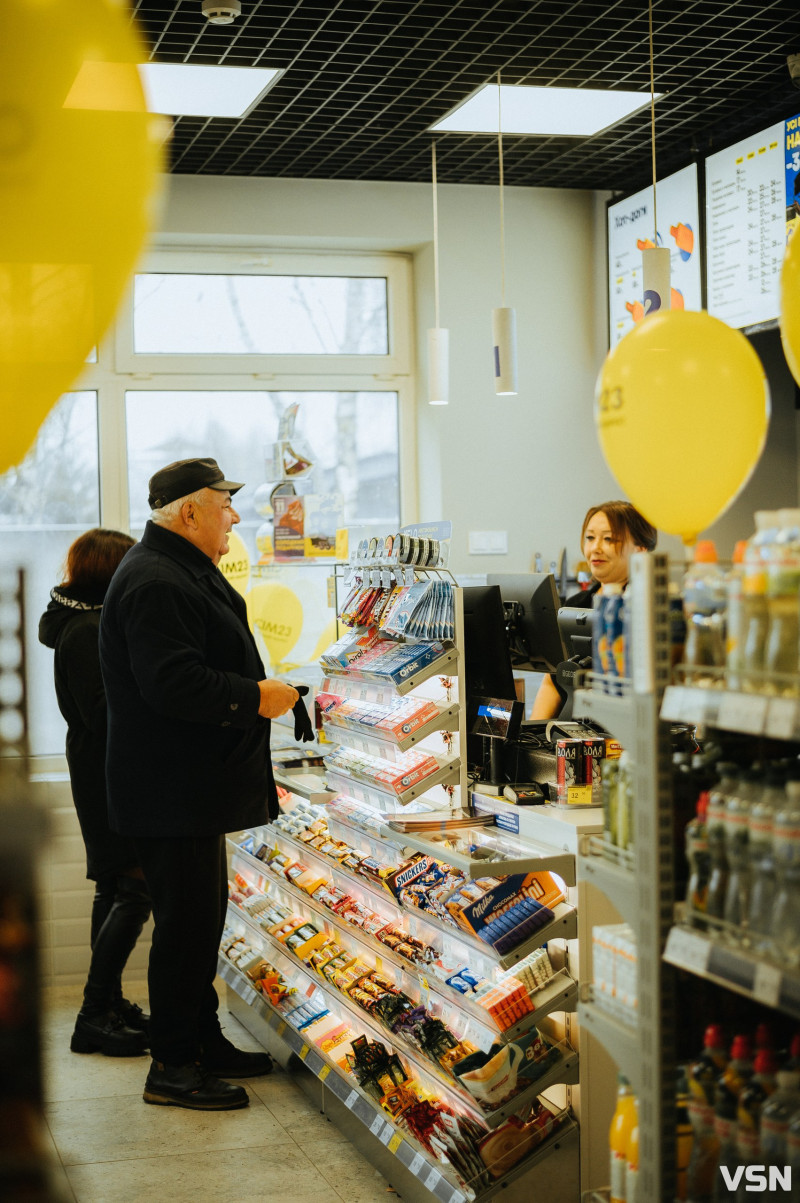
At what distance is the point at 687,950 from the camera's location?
1.93 m

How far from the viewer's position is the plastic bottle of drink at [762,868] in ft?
5.97

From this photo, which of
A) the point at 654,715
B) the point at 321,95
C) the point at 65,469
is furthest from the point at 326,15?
the point at 654,715

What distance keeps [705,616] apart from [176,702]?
6.89ft

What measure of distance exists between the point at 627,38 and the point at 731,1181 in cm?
410

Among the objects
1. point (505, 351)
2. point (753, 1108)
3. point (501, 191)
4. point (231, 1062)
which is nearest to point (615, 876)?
point (753, 1108)

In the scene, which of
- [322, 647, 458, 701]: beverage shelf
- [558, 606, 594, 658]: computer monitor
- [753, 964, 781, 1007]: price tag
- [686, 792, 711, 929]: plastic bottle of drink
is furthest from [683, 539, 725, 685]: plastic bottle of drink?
[558, 606, 594, 658]: computer monitor

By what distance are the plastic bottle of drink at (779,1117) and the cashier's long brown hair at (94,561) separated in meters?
3.31

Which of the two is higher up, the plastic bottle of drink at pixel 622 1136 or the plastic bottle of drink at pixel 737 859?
the plastic bottle of drink at pixel 737 859

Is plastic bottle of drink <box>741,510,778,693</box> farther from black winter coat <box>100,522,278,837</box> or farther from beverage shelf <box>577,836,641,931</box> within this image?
black winter coat <box>100,522,278,837</box>

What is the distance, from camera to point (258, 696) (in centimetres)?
383

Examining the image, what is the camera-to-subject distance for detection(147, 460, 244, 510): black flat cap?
399 cm

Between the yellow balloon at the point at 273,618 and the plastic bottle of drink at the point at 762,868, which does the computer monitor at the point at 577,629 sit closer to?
the plastic bottle of drink at the point at 762,868

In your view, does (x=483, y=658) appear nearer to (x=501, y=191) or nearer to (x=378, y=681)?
(x=378, y=681)

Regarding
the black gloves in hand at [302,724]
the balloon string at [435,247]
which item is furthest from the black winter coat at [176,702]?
the balloon string at [435,247]
